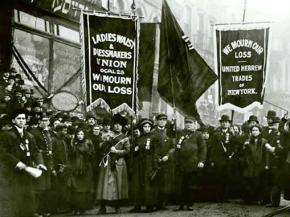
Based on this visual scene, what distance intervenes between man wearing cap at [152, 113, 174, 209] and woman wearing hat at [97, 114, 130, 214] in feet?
1.61

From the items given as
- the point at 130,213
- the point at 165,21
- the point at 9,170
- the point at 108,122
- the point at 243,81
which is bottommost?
the point at 130,213

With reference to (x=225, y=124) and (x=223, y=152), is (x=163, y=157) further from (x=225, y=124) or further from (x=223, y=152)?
(x=225, y=124)

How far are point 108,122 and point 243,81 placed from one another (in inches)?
95.4

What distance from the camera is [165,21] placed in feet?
26.9

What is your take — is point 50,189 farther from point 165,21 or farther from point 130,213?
point 165,21

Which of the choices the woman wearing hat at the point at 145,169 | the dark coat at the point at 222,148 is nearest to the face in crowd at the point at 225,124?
the dark coat at the point at 222,148

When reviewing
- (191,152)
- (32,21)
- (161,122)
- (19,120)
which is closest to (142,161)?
(161,122)

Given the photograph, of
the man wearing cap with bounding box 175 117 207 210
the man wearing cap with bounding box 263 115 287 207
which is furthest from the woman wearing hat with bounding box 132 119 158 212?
the man wearing cap with bounding box 263 115 287 207

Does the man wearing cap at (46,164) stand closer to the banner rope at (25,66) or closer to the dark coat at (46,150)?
the dark coat at (46,150)

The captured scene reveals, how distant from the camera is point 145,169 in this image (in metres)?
8.25

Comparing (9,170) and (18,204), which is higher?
(9,170)

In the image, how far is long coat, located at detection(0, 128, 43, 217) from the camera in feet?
19.1

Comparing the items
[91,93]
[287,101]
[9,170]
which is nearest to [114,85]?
[91,93]

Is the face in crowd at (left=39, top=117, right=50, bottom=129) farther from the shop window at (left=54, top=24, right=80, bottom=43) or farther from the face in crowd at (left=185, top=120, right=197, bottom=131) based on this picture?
the shop window at (left=54, top=24, right=80, bottom=43)
